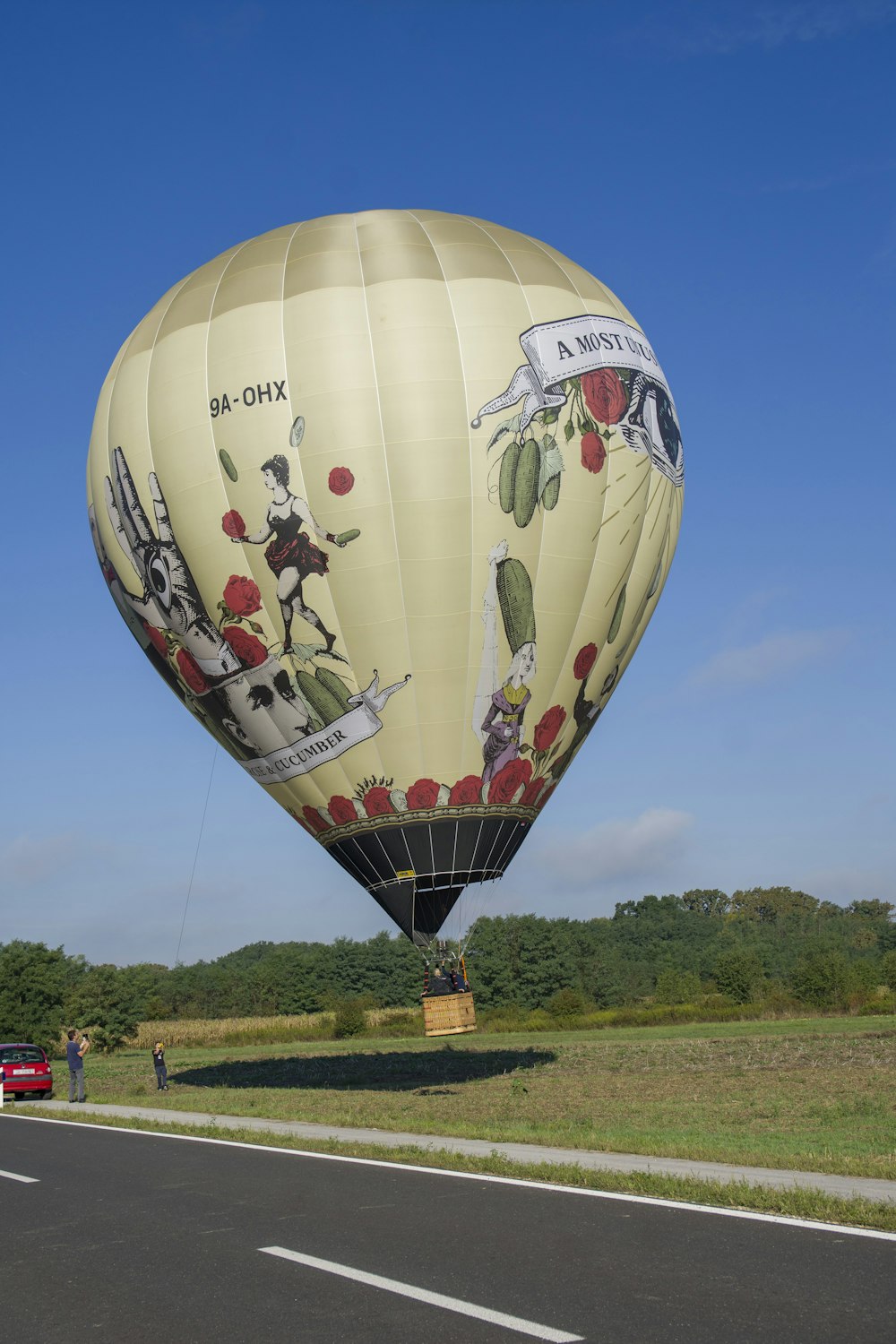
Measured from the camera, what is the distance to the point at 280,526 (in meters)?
22.7

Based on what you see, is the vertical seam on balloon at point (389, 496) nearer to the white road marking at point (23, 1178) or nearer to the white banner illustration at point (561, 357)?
the white banner illustration at point (561, 357)

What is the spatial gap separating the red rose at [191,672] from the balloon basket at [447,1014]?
24.4 feet

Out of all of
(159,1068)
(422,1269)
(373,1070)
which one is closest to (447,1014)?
(159,1068)

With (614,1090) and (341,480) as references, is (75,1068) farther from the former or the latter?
(341,480)

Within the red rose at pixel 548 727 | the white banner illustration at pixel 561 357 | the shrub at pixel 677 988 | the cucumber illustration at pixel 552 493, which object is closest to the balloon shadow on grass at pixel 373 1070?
the red rose at pixel 548 727

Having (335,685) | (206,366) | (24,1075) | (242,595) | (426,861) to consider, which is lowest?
(24,1075)

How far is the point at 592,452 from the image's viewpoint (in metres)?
23.7

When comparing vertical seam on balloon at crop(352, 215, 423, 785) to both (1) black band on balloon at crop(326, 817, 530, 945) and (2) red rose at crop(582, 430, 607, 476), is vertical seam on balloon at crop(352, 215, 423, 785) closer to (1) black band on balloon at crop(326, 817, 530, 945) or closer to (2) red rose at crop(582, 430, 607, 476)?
(1) black band on balloon at crop(326, 817, 530, 945)

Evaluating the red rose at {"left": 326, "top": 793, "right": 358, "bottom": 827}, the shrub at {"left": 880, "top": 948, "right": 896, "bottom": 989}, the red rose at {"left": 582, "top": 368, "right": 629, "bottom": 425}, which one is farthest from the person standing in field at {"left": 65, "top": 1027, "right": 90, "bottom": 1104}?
the shrub at {"left": 880, "top": 948, "right": 896, "bottom": 989}

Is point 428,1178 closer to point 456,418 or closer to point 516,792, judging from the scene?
point 516,792

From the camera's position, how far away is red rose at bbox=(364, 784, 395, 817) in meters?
23.3

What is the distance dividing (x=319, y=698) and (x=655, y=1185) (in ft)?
45.1

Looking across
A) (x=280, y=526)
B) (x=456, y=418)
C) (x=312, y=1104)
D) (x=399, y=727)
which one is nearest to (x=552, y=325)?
(x=456, y=418)

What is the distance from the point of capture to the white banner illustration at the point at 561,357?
75.9 ft
